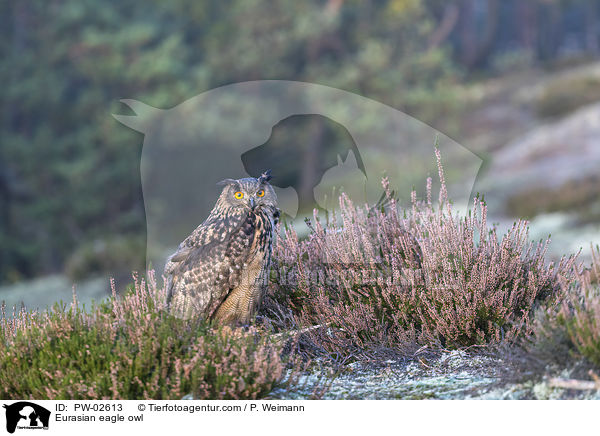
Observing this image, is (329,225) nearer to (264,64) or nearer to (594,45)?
(264,64)

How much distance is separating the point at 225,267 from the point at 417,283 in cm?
106

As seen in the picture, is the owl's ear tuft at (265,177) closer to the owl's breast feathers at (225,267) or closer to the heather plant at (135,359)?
the owl's breast feathers at (225,267)

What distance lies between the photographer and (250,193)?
310 centimetres

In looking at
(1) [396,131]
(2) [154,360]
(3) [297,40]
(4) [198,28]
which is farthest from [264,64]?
(2) [154,360]

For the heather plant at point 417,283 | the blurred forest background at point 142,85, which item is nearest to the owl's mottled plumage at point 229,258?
A: the heather plant at point 417,283

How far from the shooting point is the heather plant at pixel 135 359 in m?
2.90

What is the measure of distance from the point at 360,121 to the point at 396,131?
1.73m

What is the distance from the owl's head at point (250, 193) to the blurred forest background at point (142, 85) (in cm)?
970

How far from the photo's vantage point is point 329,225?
396 centimetres
